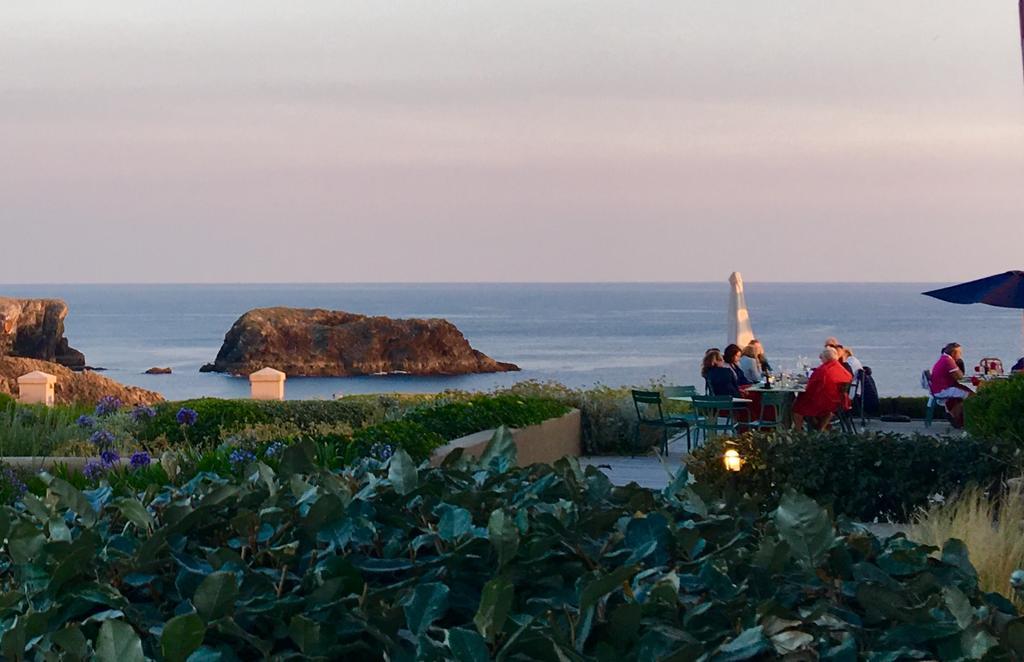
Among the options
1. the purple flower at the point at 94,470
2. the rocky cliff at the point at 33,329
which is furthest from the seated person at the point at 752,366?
the rocky cliff at the point at 33,329

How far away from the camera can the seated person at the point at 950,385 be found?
16.3m

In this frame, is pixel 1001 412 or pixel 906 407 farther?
pixel 906 407

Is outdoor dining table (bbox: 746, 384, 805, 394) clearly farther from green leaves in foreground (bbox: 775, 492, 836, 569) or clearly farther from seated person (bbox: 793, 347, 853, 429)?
green leaves in foreground (bbox: 775, 492, 836, 569)

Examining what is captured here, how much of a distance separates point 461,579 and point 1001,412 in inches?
304

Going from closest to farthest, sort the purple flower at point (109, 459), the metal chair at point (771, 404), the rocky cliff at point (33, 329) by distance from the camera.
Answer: the purple flower at point (109, 459) → the metal chair at point (771, 404) → the rocky cliff at point (33, 329)

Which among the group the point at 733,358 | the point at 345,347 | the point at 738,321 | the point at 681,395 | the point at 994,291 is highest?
the point at 994,291

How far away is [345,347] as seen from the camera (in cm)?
7550

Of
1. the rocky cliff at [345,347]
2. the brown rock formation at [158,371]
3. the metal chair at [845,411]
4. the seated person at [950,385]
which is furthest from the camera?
the brown rock formation at [158,371]

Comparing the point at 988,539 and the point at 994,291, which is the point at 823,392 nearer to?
the point at 994,291

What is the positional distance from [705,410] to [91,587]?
13.2 m

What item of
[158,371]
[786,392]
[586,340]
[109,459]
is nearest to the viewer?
[109,459]

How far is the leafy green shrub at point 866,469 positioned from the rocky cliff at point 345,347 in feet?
211

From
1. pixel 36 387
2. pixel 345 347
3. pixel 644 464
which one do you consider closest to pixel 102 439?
pixel 644 464

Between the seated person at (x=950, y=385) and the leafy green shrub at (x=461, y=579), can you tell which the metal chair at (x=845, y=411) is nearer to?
the seated person at (x=950, y=385)
